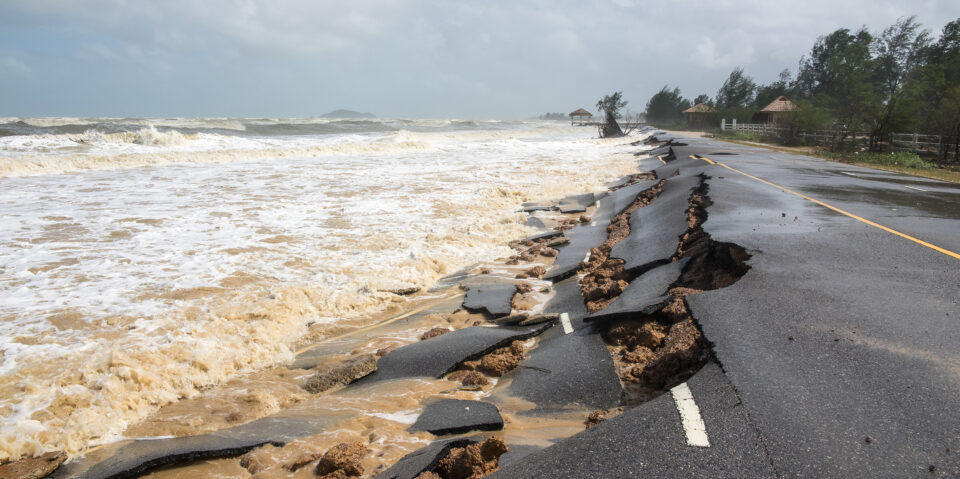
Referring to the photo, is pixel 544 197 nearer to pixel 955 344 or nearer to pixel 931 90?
pixel 955 344

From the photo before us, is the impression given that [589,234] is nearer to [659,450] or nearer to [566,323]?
[566,323]

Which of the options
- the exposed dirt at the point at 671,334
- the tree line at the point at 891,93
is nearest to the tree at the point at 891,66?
the tree line at the point at 891,93

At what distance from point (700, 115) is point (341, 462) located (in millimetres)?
73185

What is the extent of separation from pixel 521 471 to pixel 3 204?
585 inches

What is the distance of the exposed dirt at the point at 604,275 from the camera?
19.3 ft

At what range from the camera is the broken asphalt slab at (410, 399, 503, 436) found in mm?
3387

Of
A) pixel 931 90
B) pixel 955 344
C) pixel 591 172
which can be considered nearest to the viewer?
pixel 955 344

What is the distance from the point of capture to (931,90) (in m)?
23.7

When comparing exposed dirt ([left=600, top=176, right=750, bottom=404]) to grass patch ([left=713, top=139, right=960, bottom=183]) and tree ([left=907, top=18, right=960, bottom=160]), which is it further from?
tree ([left=907, top=18, right=960, bottom=160])

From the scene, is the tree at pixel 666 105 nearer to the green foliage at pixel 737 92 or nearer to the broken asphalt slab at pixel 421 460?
the green foliage at pixel 737 92

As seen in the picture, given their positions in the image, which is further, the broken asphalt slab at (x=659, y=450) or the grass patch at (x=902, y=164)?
the grass patch at (x=902, y=164)

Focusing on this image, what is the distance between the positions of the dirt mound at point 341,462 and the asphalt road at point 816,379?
1059 mm

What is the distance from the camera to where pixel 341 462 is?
3125 millimetres

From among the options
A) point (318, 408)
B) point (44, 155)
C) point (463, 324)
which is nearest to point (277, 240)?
point (463, 324)
